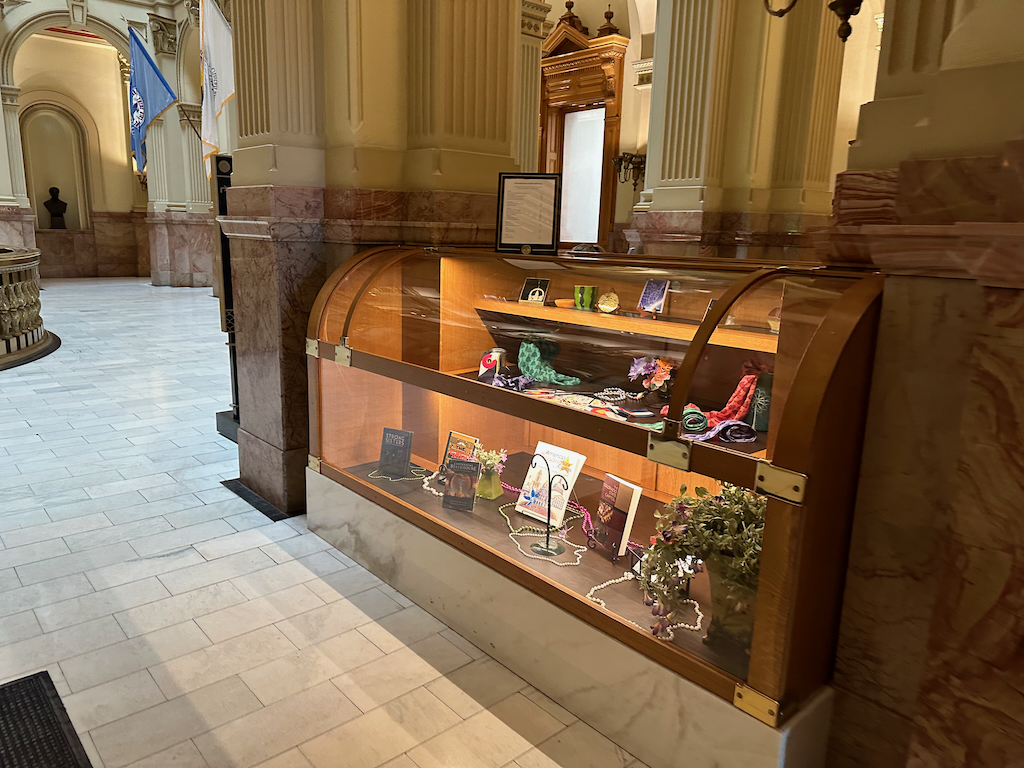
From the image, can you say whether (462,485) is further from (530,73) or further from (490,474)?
(530,73)

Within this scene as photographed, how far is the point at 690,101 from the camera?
6.09 metres

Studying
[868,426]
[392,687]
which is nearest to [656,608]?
[868,426]

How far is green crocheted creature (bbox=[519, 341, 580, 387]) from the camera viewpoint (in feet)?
10.2

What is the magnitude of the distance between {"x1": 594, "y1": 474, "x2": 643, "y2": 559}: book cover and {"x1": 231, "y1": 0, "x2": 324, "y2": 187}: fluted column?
100 inches

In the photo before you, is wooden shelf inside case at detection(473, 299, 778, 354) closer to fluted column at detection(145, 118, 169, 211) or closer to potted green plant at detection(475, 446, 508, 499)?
potted green plant at detection(475, 446, 508, 499)

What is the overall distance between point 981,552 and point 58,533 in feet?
13.8

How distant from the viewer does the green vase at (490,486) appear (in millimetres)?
3258

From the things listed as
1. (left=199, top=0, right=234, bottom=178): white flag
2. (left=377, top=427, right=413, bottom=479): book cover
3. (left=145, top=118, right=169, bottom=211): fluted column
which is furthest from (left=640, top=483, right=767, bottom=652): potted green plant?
(left=145, top=118, right=169, bottom=211): fluted column

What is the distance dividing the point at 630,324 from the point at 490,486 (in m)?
0.97

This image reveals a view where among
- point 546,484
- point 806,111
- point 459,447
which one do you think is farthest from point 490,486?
point 806,111

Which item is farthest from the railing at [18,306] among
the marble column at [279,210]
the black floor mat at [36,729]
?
the black floor mat at [36,729]

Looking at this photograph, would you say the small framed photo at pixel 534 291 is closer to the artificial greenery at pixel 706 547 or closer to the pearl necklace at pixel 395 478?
the pearl necklace at pixel 395 478

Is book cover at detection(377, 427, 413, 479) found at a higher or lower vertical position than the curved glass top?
lower

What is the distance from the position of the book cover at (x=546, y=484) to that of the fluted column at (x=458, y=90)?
1.92m
